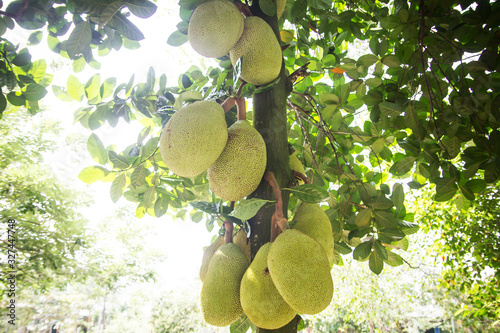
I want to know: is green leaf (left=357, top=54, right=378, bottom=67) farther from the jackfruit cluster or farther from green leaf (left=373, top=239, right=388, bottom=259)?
green leaf (left=373, top=239, right=388, bottom=259)

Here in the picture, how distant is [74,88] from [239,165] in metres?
0.82

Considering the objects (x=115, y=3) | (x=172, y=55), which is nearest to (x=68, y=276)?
A: (x=172, y=55)

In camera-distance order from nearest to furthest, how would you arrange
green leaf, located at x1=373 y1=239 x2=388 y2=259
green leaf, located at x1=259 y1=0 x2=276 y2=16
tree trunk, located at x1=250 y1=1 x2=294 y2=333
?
tree trunk, located at x1=250 y1=1 x2=294 y2=333, green leaf, located at x1=259 y1=0 x2=276 y2=16, green leaf, located at x1=373 y1=239 x2=388 y2=259

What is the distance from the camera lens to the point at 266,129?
909mm

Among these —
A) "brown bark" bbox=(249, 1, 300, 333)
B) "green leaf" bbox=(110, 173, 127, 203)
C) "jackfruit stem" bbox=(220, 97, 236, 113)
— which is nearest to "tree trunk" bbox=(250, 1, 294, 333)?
"brown bark" bbox=(249, 1, 300, 333)

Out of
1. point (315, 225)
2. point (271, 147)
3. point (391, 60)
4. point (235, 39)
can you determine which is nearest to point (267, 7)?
point (235, 39)

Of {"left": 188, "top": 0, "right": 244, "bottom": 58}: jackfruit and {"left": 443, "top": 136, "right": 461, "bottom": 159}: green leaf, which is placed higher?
{"left": 188, "top": 0, "right": 244, "bottom": 58}: jackfruit

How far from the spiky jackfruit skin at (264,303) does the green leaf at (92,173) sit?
0.76 m

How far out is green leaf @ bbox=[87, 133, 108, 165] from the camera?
1.08 meters

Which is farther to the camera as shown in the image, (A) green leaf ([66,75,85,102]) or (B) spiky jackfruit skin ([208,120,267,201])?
(A) green leaf ([66,75,85,102])

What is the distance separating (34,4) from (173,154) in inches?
28.5

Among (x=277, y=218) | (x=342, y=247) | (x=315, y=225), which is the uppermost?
(x=277, y=218)

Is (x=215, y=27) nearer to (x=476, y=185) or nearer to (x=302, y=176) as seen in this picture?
(x=302, y=176)

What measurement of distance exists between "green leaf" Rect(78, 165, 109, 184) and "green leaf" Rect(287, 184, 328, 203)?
29.5 inches
